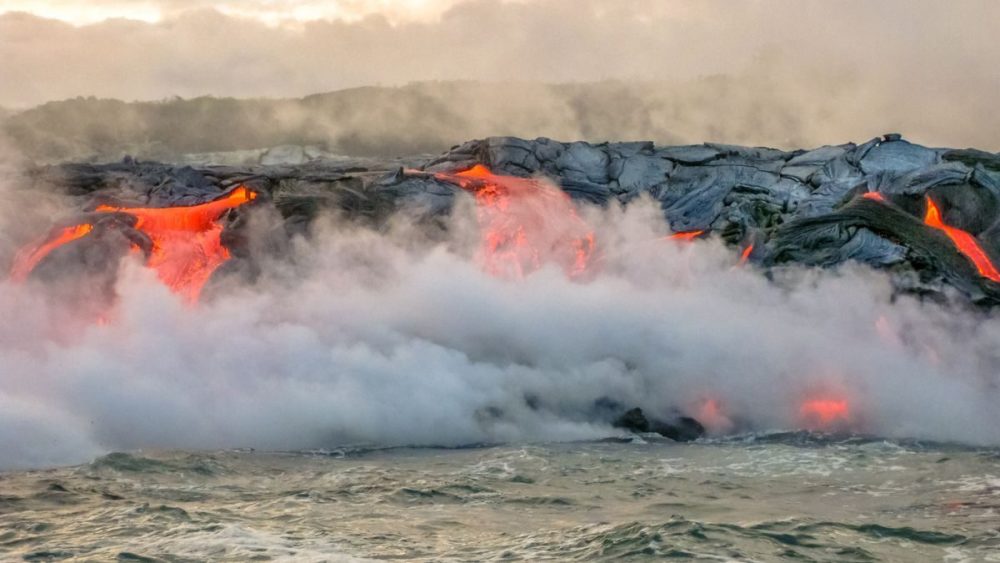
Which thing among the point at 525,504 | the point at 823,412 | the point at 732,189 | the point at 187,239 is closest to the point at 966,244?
the point at 823,412

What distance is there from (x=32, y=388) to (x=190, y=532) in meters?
11.4

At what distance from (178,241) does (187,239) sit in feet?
1.06

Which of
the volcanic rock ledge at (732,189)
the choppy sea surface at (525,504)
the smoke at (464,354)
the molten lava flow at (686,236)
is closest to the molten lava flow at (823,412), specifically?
the smoke at (464,354)

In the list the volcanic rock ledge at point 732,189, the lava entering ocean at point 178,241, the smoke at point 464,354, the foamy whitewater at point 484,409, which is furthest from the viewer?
the lava entering ocean at point 178,241

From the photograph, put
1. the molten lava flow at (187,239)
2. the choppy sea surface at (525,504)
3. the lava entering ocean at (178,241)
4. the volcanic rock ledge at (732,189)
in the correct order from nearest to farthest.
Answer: the choppy sea surface at (525,504) < the volcanic rock ledge at (732,189) < the lava entering ocean at (178,241) < the molten lava flow at (187,239)

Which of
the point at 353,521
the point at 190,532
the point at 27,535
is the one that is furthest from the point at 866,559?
the point at 27,535

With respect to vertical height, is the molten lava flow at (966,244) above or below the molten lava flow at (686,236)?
below

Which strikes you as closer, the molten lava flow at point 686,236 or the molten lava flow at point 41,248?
the molten lava flow at point 41,248

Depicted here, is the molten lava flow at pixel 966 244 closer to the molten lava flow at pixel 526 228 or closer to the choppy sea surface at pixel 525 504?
the choppy sea surface at pixel 525 504

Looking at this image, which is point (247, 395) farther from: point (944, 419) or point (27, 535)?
point (944, 419)

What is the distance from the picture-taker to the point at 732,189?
40750mm

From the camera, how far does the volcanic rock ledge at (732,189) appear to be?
3441 cm

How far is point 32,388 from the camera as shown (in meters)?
28.9

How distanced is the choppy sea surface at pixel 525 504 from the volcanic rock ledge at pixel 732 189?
7.32 meters
